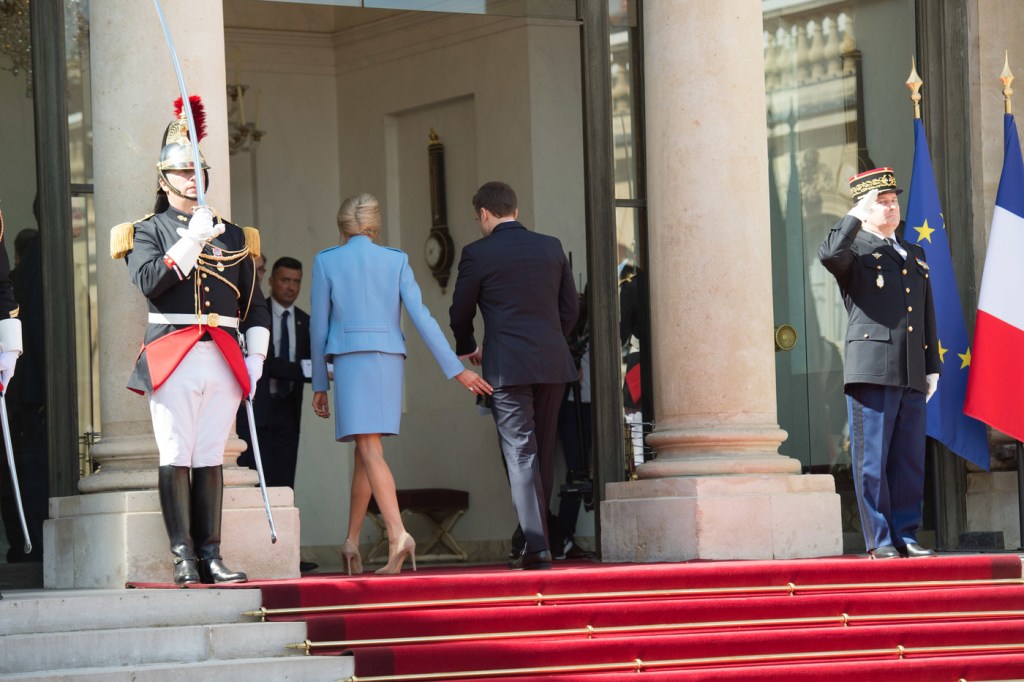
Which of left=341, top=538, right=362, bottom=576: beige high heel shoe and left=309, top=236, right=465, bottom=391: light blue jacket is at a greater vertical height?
left=309, top=236, right=465, bottom=391: light blue jacket

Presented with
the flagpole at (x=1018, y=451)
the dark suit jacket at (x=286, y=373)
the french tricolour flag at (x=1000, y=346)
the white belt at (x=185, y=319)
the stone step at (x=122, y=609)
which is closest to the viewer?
the stone step at (x=122, y=609)

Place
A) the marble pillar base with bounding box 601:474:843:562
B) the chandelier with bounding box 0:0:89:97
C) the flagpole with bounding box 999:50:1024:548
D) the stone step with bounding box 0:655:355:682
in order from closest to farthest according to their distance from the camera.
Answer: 1. the stone step with bounding box 0:655:355:682
2. the marble pillar base with bounding box 601:474:843:562
3. the chandelier with bounding box 0:0:89:97
4. the flagpole with bounding box 999:50:1024:548

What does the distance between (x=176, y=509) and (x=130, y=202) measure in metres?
1.63

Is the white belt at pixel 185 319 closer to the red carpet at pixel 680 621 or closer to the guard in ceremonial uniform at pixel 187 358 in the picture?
the guard in ceremonial uniform at pixel 187 358

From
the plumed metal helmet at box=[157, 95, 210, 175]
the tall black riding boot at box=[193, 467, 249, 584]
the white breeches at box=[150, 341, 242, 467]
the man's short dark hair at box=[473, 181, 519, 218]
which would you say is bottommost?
the tall black riding boot at box=[193, 467, 249, 584]

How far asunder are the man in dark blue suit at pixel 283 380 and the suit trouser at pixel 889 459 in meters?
3.75

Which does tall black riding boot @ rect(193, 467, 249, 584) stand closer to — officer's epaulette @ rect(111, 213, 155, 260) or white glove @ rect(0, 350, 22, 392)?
white glove @ rect(0, 350, 22, 392)

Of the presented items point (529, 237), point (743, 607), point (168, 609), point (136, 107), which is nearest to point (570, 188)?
point (529, 237)

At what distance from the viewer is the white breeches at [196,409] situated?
7867 millimetres

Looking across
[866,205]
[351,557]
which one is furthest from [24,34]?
[866,205]

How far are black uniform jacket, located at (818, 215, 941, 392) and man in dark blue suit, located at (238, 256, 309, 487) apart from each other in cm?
372

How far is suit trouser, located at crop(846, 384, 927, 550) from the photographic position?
29.9ft

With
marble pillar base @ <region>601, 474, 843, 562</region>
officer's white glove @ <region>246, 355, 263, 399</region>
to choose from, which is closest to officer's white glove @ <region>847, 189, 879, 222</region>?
marble pillar base @ <region>601, 474, 843, 562</region>

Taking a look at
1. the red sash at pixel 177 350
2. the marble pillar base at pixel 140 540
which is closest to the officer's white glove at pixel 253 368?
the red sash at pixel 177 350
